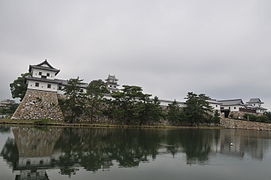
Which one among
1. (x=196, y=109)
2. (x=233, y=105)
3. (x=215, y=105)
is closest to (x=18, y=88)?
(x=196, y=109)

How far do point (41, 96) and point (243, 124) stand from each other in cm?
4335

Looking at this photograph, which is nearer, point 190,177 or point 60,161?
point 190,177

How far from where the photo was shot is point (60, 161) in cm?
740

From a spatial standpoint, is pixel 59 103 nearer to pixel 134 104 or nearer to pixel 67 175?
pixel 134 104

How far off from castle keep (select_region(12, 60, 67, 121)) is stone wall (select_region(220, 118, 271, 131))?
36.5 metres

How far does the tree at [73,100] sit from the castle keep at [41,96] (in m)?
1.47

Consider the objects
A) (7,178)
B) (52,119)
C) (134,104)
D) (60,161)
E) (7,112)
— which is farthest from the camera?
(7,112)

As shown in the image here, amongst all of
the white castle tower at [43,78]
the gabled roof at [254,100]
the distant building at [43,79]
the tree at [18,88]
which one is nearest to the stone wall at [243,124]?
the gabled roof at [254,100]

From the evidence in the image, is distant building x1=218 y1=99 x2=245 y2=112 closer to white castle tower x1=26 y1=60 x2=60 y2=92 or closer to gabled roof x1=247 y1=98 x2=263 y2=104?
gabled roof x1=247 y1=98 x2=263 y2=104

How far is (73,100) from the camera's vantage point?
82.4ft

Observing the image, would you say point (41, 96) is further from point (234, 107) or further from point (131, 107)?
point (234, 107)

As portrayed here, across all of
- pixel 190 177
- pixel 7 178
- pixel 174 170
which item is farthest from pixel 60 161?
pixel 190 177

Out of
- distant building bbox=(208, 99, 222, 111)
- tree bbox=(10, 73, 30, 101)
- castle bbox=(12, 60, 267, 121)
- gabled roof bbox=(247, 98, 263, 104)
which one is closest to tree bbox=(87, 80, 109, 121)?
castle bbox=(12, 60, 267, 121)

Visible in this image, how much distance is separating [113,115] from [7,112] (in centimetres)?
1938
